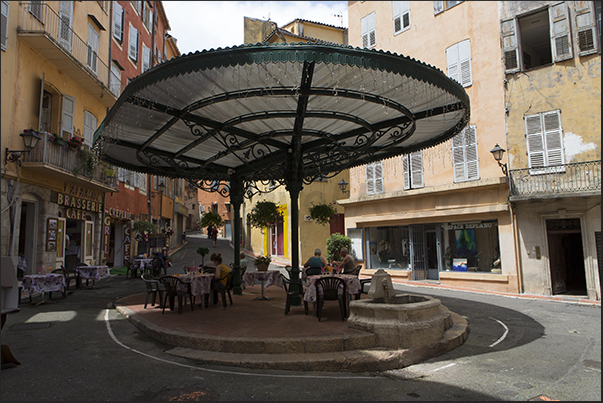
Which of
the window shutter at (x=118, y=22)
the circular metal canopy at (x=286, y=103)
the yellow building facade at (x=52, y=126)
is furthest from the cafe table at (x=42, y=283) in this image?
the window shutter at (x=118, y=22)

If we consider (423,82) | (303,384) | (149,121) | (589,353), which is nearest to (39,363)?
(303,384)

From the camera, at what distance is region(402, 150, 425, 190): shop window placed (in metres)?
16.6

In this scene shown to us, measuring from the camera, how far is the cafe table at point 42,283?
385 inches

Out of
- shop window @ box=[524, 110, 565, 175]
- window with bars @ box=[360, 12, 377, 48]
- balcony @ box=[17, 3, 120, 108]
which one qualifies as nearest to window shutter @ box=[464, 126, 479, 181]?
shop window @ box=[524, 110, 565, 175]

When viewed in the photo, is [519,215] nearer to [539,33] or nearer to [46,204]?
[539,33]

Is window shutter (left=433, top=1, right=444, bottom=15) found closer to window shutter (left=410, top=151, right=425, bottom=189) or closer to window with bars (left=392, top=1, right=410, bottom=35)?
window with bars (left=392, top=1, right=410, bottom=35)

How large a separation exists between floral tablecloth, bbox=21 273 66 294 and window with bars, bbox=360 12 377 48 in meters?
16.4

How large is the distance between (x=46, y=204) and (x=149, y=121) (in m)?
8.76

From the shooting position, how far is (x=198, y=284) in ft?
27.2

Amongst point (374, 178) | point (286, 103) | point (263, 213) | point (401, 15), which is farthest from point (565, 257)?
point (286, 103)

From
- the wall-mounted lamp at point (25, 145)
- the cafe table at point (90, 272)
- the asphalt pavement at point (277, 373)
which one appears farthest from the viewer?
the cafe table at point (90, 272)

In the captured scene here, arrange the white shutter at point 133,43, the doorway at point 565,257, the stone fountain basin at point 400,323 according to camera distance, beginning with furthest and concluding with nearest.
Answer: the white shutter at point 133,43 < the doorway at point 565,257 < the stone fountain basin at point 400,323

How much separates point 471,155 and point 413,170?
2.58 meters

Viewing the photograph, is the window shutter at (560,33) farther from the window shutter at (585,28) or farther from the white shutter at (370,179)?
the white shutter at (370,179)
